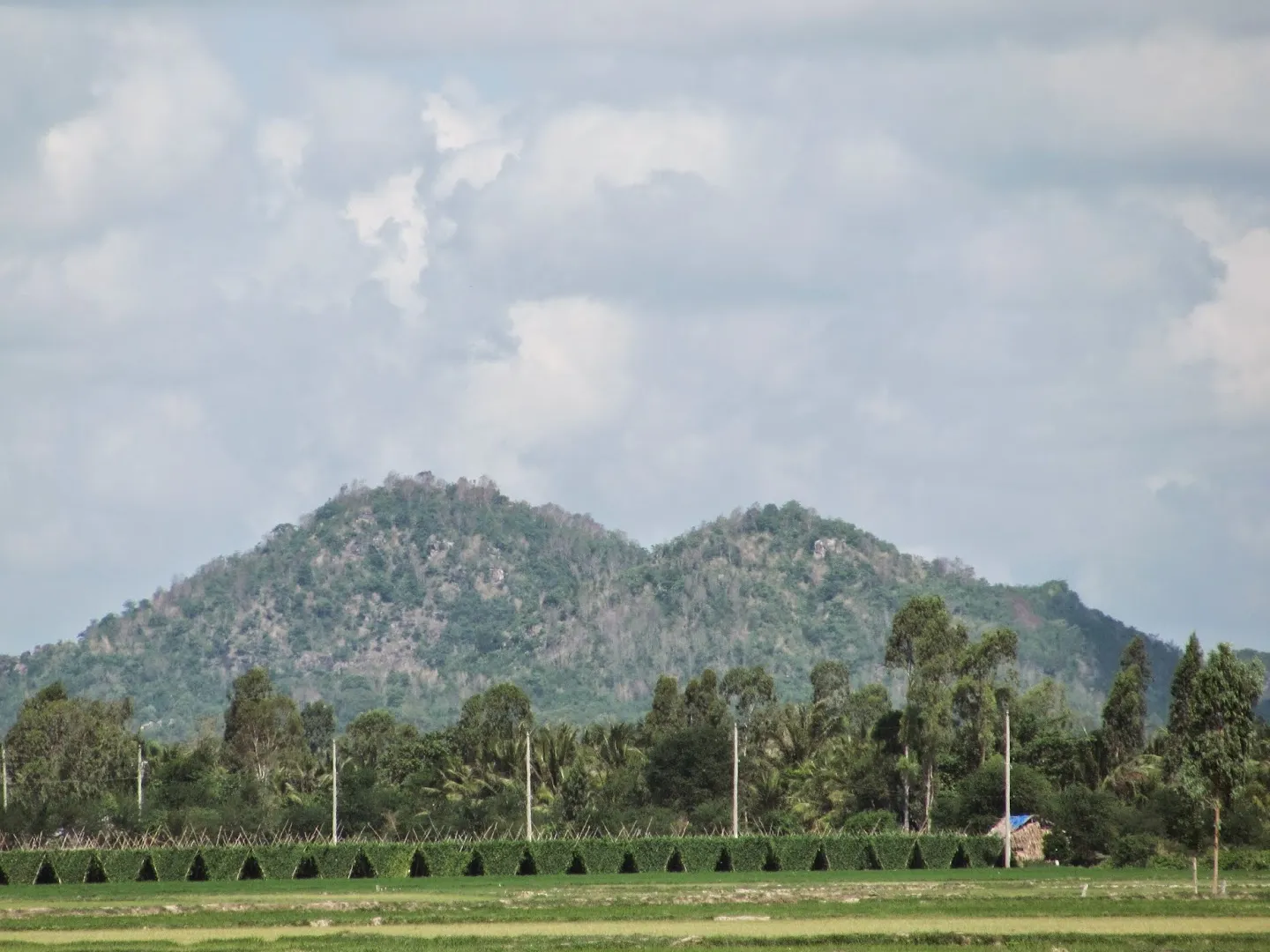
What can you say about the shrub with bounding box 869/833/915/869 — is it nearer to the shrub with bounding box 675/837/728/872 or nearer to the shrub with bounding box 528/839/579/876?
the shrub with bounding box 675/837/728/872

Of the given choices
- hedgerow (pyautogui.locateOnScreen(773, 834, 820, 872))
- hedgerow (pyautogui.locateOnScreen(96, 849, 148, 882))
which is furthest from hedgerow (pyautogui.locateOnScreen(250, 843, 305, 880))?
hedgerow (pyautogui.locateOnScreen(773, 834, 820, 872))

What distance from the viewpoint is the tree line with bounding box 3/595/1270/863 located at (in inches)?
3423

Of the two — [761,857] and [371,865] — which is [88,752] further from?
[761,857]

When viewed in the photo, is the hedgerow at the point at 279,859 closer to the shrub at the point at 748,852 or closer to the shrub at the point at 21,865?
the shrub at the point at 21,865

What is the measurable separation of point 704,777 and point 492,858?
27.8 m

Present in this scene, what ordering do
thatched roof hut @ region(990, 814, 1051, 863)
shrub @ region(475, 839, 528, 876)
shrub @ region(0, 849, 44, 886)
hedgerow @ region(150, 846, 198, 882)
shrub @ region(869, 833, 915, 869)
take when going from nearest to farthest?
shrub @ region(0, 849, 44, 886) < hedgerow @ region(150, 846, 198, 882) < shrub @ region(475, 839, 528, 876) < shrub @ region(869, 833, 915, 869) < thatched roof hut @ region(990, 814, 1051, 863)

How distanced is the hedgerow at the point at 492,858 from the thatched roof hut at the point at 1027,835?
5157 millimetres

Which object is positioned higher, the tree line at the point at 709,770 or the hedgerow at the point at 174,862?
the tree line at the point at 709,770

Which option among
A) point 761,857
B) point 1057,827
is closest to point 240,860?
point 761,857

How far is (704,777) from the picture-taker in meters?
101

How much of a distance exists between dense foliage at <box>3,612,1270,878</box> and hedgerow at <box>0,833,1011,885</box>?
0.11 metres

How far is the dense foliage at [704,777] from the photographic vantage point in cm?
7662

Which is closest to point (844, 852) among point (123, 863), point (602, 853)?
point (602, 853)

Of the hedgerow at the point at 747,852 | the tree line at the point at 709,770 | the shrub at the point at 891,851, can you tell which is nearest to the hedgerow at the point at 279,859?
the tree line at the point at 709,770
